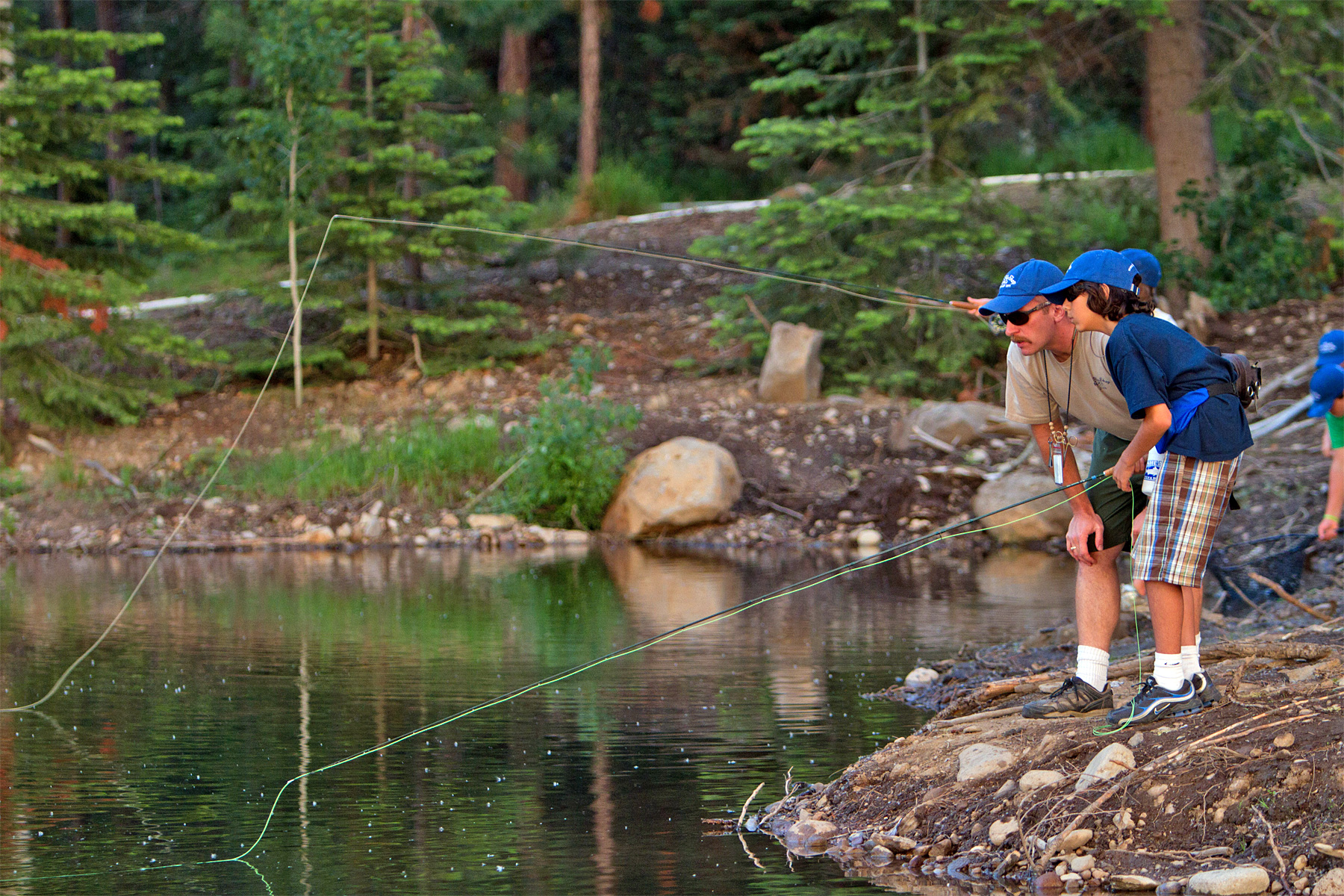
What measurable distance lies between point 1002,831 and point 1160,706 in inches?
34.4

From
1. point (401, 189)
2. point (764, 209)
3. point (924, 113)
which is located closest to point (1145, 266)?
point (764, 209)

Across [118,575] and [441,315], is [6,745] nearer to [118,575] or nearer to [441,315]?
[118,575]

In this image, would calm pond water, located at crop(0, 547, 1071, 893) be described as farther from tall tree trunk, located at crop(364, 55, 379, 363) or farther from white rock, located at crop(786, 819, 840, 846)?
tall tree trunk, located at crop(364, 55, 379, 363)

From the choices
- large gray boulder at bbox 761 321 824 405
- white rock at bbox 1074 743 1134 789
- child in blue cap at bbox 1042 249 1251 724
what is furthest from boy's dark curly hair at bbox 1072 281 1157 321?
large gray boulder at bbox 761 321 824 405

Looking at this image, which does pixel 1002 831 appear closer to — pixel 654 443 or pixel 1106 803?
pixel 1106 803

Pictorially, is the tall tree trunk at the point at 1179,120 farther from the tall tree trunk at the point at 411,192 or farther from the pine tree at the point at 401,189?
the tall tree trunk at the point at 411,192

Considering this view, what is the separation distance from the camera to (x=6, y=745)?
6.92 metres

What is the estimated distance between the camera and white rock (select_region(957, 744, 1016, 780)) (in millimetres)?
5270

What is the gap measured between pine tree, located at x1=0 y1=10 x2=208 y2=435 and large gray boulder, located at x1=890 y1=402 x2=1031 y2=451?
308 inches

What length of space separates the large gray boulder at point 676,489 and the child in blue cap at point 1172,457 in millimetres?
9632

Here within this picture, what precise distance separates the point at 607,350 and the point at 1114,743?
12262 millimetres

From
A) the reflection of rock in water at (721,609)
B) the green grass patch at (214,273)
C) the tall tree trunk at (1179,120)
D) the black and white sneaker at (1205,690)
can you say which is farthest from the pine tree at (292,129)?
the black and white sneaker at (1205,690)

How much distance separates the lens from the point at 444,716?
732 centimetres

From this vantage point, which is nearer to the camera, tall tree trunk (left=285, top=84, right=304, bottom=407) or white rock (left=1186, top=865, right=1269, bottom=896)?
white rock (left=1186, top=865, right=1269, bottom=896)
